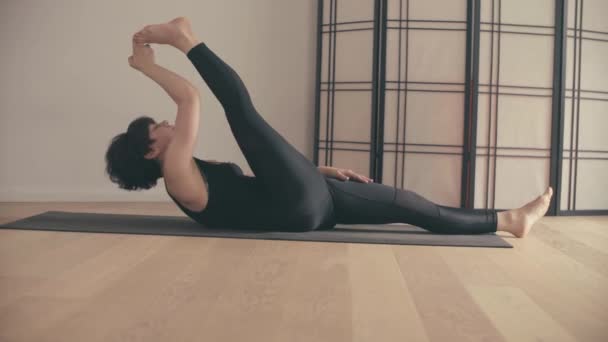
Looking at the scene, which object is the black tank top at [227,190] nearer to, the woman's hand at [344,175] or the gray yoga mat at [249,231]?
the gray yoga mat at [249,231]

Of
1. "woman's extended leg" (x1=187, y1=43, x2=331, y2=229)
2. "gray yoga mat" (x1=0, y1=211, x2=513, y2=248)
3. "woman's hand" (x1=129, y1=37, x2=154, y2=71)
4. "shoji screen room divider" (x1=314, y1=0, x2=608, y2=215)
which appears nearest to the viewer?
"woman's extended leg" (x1=187, y1=43, x2=331, y2=229)

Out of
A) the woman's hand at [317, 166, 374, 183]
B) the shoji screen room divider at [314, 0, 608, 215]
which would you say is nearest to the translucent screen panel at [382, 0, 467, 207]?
the shoji screen room divider at [314, 0, 608, 215]

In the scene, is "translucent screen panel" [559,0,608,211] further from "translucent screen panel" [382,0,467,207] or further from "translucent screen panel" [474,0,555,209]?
"translucent screen panel" [382,0,467,207]

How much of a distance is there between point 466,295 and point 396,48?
8.77 ft

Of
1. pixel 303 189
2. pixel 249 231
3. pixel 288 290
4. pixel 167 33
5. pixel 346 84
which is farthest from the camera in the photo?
pixel 346 84

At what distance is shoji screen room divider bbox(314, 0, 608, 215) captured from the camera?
4.13m

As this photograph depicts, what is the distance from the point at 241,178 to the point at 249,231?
31 centimetres

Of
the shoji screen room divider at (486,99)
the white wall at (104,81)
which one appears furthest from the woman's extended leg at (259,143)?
the white wall at (104,81)

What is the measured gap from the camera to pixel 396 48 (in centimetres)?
419

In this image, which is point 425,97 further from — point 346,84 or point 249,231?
point 249,231

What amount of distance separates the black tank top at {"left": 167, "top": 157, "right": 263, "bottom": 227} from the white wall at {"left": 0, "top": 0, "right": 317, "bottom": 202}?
6.61ft

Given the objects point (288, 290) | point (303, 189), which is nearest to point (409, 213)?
point (303, 189)

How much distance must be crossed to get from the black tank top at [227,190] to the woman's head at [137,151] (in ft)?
0.56

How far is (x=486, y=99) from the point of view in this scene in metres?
4.15
